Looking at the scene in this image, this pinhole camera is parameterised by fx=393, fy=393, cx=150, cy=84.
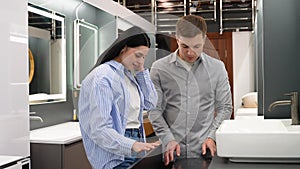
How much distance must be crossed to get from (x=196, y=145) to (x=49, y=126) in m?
1.51

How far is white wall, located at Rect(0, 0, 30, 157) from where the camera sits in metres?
1.81

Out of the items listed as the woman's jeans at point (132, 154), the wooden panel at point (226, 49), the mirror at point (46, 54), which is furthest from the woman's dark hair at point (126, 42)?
the wooden panel at point (226, 49)

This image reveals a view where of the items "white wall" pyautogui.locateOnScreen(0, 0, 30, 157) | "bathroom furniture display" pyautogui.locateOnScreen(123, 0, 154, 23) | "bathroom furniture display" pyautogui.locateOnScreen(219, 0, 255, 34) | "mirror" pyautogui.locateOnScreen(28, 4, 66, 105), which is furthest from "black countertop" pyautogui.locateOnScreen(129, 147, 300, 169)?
Result: "bathroom furniture display" pyautogui.locateOnScreen(123, 0, 154, 23)

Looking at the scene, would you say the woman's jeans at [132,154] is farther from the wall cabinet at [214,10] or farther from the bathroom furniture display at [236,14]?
the bathroom furniture display at [236,14]

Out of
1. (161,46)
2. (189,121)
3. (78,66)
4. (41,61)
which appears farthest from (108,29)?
(189,121)

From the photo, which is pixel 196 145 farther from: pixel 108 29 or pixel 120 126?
pixel 108 29

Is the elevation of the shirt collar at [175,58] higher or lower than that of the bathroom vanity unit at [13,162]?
higher

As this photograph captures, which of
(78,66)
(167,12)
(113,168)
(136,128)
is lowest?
(113,168)

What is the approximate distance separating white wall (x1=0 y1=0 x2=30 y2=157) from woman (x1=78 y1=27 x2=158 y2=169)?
514 millimetres

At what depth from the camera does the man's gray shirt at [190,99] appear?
1.62 meters

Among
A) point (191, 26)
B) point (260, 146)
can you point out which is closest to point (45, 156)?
point (191, 26)

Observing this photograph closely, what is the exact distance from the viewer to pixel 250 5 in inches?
202

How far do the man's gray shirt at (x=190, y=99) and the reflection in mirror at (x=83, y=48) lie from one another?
5.04 feet

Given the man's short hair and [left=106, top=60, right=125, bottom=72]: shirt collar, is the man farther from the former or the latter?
[left=106, top=60, right=125, bottom=72]: shirt collar
